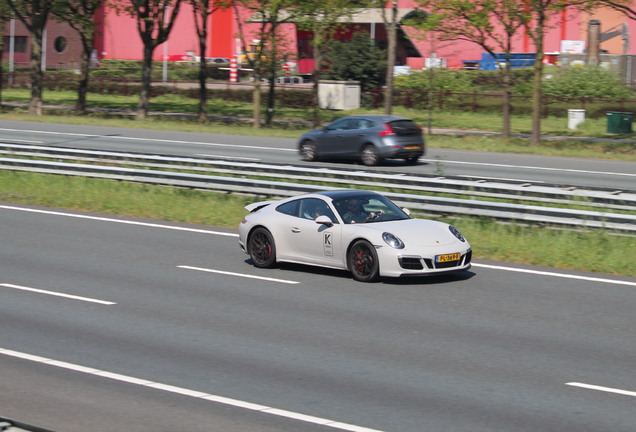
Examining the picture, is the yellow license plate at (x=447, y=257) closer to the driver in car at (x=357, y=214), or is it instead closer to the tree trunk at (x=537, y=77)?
the driver in car at (x=357, y=214)

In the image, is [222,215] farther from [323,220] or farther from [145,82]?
[145,82]

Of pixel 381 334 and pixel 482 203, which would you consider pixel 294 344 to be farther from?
pixel 482 203

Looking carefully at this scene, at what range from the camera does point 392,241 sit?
12773mm

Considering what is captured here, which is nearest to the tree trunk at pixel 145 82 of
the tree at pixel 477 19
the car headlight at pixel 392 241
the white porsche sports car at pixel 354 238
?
the tree at pixel 477 19

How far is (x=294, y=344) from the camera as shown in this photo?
9.92 m

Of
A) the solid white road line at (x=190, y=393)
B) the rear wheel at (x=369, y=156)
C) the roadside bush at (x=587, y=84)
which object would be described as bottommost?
the solid white road line at (x=190, y=393)

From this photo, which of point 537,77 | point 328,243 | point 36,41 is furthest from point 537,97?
point 36,41

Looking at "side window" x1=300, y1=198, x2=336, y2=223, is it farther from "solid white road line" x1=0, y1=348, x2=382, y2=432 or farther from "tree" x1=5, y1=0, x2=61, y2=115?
"tree" x1=5, y1=0, x2=61, y2=115

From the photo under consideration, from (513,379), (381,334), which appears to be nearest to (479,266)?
(381,334)

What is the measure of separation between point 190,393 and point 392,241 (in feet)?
17.1

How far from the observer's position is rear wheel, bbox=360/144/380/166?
28941mm

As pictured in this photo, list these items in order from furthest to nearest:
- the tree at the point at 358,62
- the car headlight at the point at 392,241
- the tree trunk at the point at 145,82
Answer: the tree at the point at 358,62 → the tree trunk at the point at 145,82 → the car headlight at the point at 392,241

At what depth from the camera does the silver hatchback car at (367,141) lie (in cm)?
2875

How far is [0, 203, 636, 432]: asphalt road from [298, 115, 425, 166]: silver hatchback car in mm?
14259
